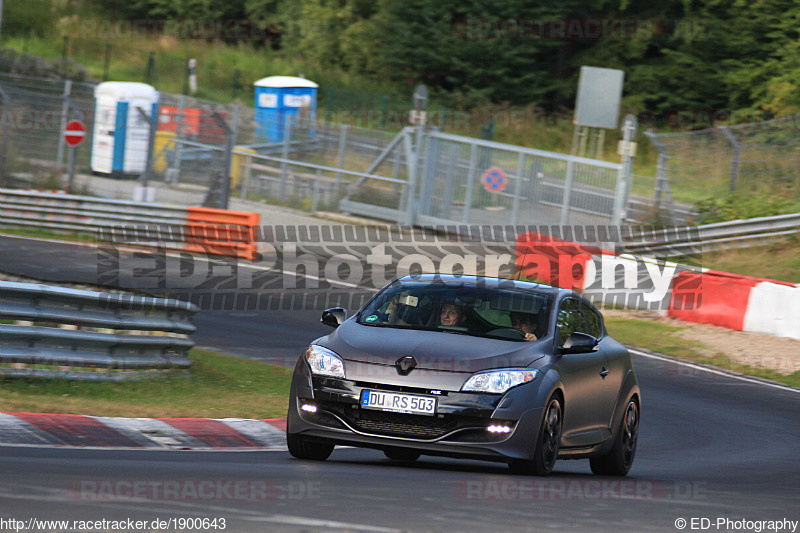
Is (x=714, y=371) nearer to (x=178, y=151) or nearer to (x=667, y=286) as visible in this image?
(x=667, y=286)

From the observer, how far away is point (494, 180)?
90.4ft

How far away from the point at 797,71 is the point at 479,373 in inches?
1456

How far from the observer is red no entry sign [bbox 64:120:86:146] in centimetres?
2836

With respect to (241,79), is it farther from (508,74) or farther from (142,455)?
(142,455)

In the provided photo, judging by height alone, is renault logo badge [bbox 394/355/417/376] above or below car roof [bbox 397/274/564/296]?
below

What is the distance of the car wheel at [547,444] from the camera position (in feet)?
26.3

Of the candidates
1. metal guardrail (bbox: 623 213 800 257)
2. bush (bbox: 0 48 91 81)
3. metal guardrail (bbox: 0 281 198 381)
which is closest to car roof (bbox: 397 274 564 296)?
metal guardrail (bbox: 0 281 198 381)

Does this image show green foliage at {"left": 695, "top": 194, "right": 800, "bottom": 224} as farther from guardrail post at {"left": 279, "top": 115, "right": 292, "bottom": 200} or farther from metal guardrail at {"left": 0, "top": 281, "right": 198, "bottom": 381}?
metal guardrail at {"left": 0, "top": 281, "right": 198, "bottom": 381}

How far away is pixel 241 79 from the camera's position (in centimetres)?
5188

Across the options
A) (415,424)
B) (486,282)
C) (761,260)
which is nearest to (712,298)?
(761,260)

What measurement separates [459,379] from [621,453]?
7.67ft

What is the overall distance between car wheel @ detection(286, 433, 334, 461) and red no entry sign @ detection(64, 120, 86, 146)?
2137 centimetres

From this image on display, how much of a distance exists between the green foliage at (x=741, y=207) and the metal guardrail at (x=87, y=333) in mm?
16457

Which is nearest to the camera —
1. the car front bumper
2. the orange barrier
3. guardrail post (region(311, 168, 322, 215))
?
the car front bumper
